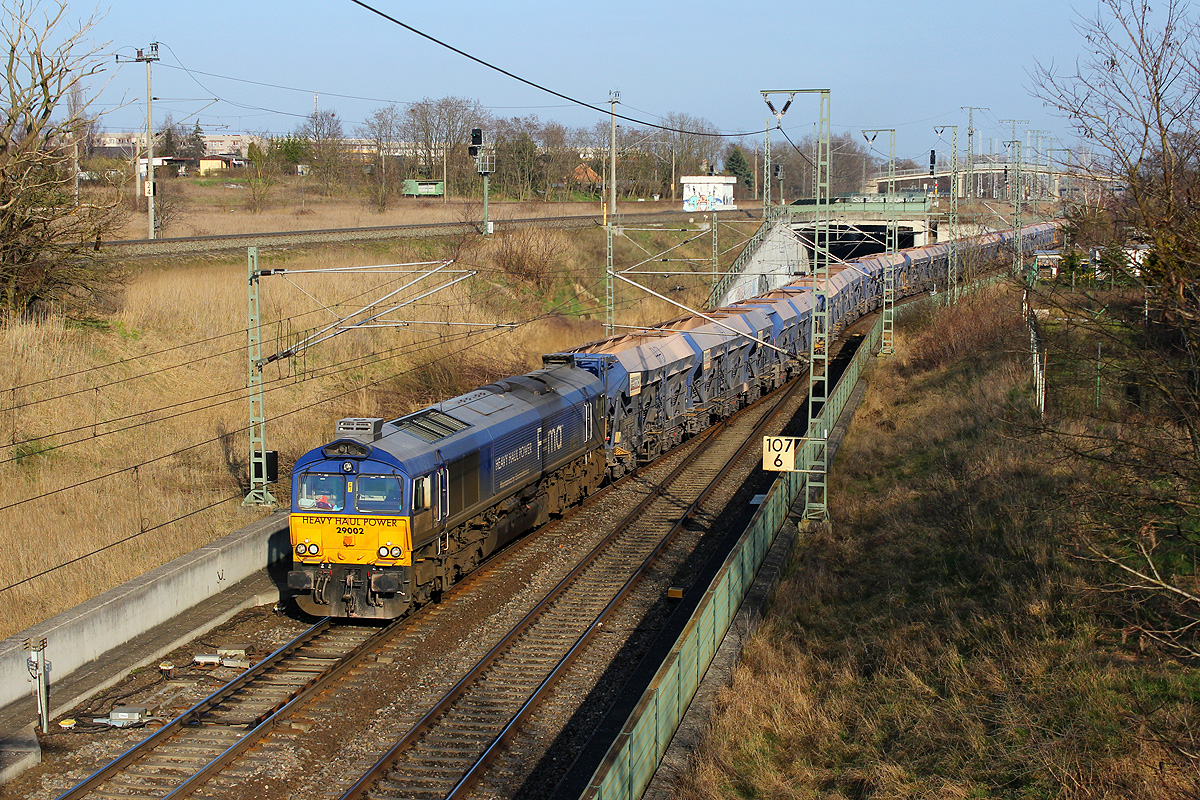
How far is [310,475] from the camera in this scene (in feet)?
48.3

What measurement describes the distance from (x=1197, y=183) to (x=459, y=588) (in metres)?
12.4

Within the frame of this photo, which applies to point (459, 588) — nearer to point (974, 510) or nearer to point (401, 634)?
point (401, 634)

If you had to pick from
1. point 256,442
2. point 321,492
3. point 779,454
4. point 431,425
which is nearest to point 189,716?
point 321,492

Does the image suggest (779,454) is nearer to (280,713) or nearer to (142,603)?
(280,713)

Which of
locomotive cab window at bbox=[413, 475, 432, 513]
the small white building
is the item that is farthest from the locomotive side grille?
the small white building

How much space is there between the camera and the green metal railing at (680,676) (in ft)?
28.2

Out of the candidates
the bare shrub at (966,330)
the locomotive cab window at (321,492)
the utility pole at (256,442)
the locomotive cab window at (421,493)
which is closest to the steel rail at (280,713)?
the locomotive cab window at (421,493)

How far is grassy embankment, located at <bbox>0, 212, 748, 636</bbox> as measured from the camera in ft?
59.9

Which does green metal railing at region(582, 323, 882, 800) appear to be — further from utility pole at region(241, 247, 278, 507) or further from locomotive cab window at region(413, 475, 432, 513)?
utility pole at region(241, 247, 278, 507)

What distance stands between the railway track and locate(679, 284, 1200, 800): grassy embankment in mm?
2592

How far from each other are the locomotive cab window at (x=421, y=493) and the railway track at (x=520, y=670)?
2.30m

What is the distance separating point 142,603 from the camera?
14680mm

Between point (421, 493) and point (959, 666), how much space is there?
7653 mm

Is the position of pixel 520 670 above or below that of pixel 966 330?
below
